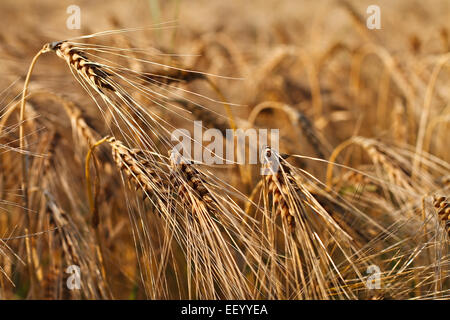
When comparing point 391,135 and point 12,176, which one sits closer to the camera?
point 12,176

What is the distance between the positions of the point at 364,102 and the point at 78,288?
2.18m

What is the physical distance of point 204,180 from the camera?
848 mm

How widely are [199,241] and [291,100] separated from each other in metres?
1.79

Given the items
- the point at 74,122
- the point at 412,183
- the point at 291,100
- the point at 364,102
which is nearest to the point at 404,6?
the point at 364,102

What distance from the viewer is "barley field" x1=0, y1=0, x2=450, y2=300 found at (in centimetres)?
85

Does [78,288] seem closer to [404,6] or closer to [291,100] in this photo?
[291,100]

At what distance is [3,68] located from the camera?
162 centimetres

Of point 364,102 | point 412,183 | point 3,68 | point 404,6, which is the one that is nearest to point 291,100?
point 364,102

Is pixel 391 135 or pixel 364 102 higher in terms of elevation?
pixel 364 102

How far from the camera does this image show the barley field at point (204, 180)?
0.85 metres
